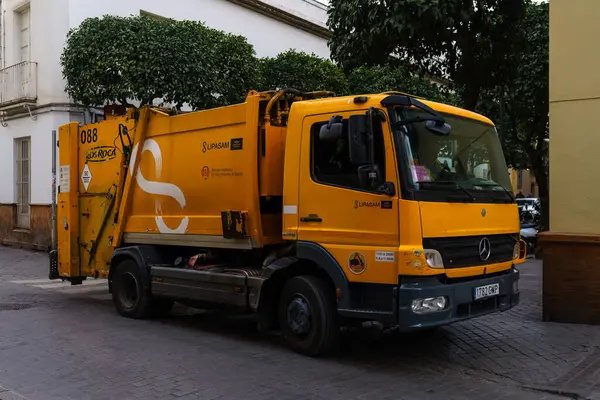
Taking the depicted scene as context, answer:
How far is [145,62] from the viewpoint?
42.7ft

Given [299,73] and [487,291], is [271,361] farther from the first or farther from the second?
[299,73]

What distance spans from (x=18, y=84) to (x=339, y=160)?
14071 mm

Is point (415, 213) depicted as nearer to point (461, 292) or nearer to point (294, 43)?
point (461, 292)

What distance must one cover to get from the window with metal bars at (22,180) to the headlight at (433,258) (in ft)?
50.0

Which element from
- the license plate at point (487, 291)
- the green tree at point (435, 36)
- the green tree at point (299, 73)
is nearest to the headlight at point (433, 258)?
the license plate at point (487, 291)

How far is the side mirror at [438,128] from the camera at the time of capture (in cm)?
549

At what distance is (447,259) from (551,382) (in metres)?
1.48

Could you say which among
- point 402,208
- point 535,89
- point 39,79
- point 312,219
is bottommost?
point 312,219

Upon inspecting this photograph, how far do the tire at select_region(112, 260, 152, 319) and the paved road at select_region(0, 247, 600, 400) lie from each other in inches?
7.6

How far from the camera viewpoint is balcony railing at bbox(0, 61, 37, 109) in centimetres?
1623

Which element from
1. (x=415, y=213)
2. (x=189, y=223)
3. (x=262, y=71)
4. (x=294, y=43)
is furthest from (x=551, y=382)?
(x=294, y=43)

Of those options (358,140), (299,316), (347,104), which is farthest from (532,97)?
(299,316)

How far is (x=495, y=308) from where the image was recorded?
19.6ft

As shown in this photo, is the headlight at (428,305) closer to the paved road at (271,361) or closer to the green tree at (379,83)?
the paved road at (271,361)
